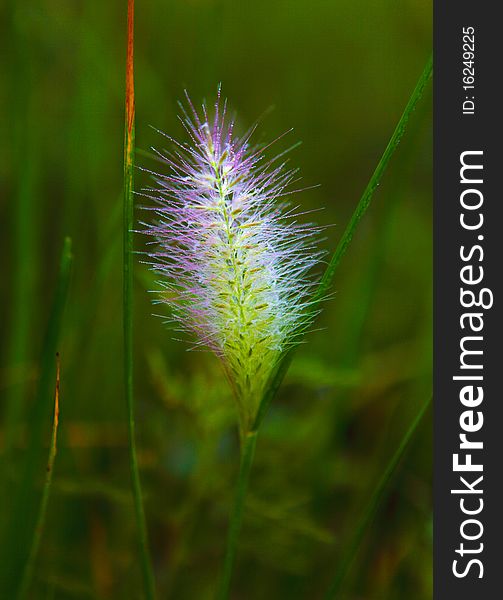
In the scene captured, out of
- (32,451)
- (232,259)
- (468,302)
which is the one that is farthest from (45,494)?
(468,302)

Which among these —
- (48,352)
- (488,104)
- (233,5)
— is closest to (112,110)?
(233,5)

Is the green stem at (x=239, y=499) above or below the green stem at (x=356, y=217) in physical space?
below

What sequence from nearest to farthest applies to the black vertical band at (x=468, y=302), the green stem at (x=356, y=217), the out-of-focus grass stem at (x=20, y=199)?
the green stem at (x=356, y=217) < the black vertical band at (x=468, y=302) < the out-of-focus grass stem at (x=20, y=199)

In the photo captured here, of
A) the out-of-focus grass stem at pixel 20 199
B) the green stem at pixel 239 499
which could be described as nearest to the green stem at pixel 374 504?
the green stem at pixel 239 499

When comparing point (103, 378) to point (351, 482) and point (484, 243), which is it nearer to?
point (351, 482)

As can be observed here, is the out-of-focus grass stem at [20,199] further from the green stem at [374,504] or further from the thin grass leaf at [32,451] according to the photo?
Answer: the green stem at [374,504]

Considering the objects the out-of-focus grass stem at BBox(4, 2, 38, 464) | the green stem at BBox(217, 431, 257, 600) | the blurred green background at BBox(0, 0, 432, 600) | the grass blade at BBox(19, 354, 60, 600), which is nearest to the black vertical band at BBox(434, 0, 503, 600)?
the blurred green background at BBox(0, 0, 432, 600)

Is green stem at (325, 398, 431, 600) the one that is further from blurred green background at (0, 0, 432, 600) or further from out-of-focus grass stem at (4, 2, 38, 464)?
out-of-focus grass stem at (4, 2, 38, 464)
